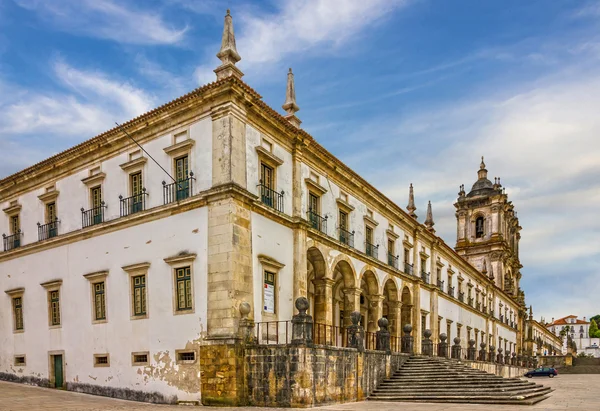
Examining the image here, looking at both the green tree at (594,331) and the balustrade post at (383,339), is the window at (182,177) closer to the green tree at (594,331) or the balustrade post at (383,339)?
the balustrade post at (383,339)

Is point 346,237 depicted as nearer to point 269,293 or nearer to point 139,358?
point 269,293

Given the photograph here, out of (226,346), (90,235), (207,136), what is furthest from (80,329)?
(207,136)

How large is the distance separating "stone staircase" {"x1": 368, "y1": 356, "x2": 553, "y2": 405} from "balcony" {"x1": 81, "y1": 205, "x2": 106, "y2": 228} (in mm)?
11114

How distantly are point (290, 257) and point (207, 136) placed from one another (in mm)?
5022

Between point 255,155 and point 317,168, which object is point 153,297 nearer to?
point 255,155

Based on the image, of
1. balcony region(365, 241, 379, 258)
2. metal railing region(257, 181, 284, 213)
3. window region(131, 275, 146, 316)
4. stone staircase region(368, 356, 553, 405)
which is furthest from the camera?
balcony region(365, 241, 379, 258)

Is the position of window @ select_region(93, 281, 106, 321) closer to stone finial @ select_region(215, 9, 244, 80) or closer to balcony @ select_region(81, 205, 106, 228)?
balcony @ select_region(81, 205, 106, 228)

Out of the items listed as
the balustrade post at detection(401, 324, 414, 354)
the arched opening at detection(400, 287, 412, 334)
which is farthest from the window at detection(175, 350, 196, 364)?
the arched opening at detection(400, 287, 412, 334)

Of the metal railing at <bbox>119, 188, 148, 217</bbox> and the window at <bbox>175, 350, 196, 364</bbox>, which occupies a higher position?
the metal railing at <bbox>119, 188, 148, 217</bbox>

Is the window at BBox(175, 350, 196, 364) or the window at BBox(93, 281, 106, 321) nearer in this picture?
the window at BBox(175, 350, 196, 364)

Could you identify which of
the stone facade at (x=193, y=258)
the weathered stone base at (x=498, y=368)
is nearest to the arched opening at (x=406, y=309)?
the weathered stone base at (x=498, y=368)

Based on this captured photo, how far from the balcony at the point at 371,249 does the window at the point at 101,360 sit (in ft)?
39.8

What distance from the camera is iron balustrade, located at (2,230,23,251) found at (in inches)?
914

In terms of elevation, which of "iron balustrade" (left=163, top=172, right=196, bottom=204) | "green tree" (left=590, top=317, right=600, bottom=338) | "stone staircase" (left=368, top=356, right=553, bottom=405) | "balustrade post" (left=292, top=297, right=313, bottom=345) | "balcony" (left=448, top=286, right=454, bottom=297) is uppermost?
"iron balustrade" (left=163, top=172, right=196, bottom=204)
